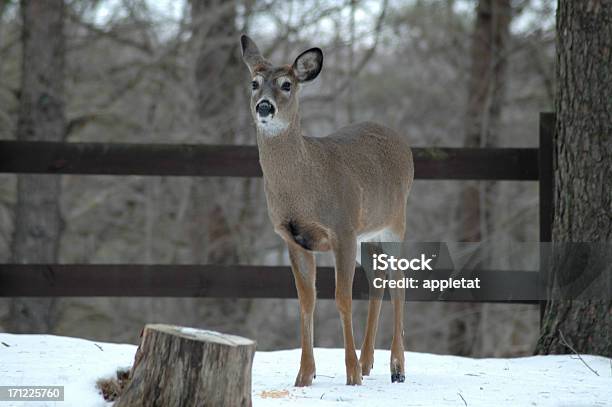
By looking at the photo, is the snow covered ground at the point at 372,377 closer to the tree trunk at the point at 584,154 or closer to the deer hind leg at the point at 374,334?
the deer hind leg at the point at 374,334

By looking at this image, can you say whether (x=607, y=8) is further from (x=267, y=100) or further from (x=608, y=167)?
(x=267, y=100)

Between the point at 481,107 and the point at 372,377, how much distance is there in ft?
26.8

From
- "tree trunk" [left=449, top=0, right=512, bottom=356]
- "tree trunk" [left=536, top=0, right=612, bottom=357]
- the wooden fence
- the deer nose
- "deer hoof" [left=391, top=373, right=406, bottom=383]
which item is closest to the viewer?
the deer nose

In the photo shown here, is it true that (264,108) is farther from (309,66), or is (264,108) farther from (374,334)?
(374,334)

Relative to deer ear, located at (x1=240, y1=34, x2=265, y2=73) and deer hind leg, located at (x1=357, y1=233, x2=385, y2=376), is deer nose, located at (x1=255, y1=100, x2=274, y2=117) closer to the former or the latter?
deer ear, located at (x1=240, y1=34, x2=265, y2=73)

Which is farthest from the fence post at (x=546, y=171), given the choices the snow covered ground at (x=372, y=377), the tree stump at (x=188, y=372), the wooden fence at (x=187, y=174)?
the tree stump at (x=188, y=372)

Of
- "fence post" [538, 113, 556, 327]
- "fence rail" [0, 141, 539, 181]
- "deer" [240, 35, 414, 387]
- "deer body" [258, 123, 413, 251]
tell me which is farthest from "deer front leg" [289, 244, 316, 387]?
"fence post" [538, 113, 556, 327]

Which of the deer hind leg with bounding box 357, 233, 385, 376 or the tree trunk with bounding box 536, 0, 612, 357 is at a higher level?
the tree trunk with bounding box 536, 0, 612, 357

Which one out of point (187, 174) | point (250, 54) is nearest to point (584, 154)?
point (250, 54)

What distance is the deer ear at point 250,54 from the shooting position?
5590 mm

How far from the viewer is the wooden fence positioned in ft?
22.9

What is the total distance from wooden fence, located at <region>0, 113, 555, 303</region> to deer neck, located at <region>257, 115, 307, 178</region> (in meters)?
1.71

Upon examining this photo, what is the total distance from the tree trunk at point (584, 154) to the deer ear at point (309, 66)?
203 centimetres

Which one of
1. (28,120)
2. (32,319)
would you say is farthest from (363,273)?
(28,120)
